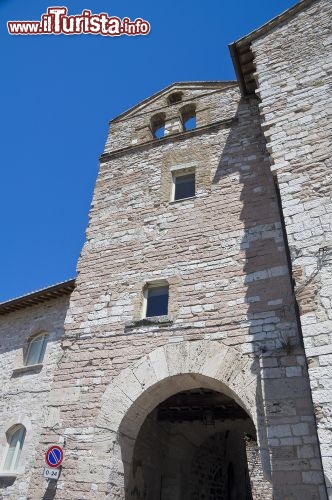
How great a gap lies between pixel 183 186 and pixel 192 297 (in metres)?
2.54

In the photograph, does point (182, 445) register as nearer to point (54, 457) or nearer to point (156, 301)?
point (54, 457)

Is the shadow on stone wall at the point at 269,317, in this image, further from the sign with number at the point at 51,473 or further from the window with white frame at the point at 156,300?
the sign with number at the point at 51,473

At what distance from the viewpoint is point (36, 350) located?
853 cm

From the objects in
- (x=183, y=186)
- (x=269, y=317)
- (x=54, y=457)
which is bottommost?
(x=54, y=457)

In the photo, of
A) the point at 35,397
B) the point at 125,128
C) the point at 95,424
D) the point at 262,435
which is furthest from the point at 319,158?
the point at 35,397

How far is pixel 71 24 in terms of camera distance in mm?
7438

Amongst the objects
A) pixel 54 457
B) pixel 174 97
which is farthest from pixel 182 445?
pixel 174 97

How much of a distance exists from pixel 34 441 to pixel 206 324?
13.8ft

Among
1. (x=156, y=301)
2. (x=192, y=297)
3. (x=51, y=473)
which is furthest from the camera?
(x=156, y=301)

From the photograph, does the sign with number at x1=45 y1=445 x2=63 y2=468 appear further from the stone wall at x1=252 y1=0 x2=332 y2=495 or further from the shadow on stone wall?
the stone wall at x1=252 y1=0 x2=332 y2=495

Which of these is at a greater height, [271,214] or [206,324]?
[271,214]

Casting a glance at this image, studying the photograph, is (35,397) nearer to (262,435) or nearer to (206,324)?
(206,324)

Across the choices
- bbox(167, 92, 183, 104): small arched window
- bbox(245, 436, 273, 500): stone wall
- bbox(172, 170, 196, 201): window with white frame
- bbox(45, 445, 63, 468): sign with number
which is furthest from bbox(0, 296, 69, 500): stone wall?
bbox(245, 436, 273, 500): stone wall

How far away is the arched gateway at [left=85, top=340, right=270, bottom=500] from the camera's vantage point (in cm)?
478
